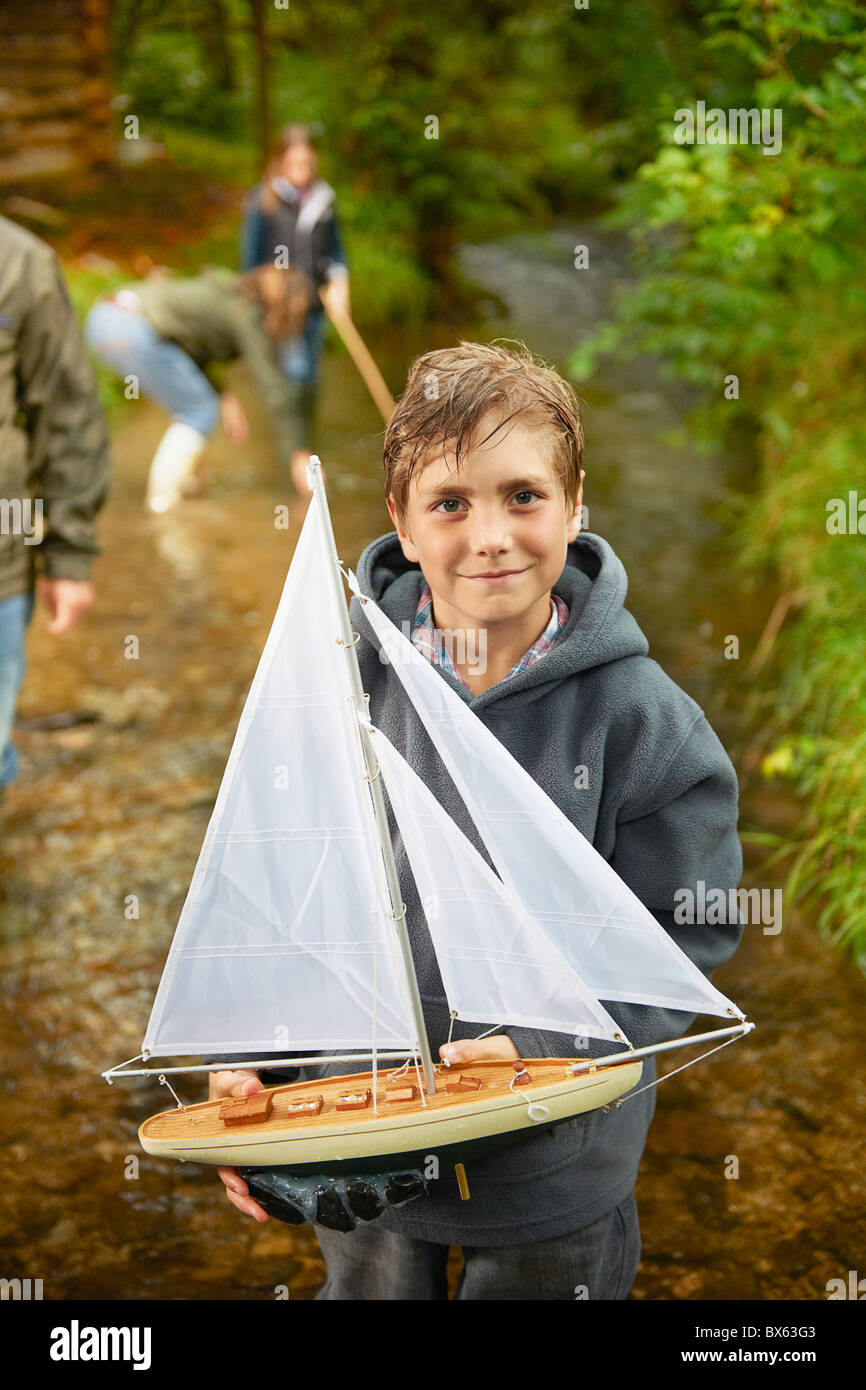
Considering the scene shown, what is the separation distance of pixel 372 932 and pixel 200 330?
5.44 metres

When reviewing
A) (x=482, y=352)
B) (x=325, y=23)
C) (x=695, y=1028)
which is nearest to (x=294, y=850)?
(x=482, y=352)

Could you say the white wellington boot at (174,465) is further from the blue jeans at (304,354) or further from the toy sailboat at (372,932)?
the toy sailboat at (372,932)

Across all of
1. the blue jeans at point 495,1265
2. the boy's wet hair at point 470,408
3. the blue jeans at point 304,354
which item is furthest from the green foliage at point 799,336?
the boy's wet hair at point 470,408

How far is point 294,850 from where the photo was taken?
1379 mm

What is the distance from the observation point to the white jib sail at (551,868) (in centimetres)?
132

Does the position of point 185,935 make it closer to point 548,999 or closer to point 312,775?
point 312,775

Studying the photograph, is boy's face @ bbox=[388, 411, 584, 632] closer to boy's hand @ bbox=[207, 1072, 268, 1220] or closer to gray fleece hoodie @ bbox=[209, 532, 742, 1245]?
gray fleece hoodie @ bbox=[209, 532, 742, 1245]

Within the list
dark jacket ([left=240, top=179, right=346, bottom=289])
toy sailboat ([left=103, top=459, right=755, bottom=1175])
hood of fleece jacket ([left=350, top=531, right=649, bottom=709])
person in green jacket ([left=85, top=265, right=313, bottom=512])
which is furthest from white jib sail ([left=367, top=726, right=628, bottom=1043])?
dark jacket ([left=240, top=179, right=346, bottom=289])

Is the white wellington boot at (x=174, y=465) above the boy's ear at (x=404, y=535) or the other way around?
above

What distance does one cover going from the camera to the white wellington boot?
700cm

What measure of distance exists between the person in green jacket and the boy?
4866 millimetres

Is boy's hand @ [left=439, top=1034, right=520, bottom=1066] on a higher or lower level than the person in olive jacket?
lower

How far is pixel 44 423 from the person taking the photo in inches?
120

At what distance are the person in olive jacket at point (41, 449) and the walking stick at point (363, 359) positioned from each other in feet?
4.20
